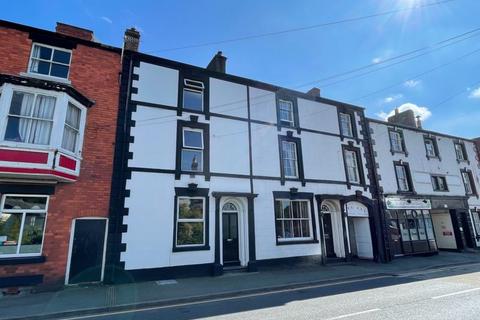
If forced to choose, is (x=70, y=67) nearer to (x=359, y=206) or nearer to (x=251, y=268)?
(x=251, y=268)

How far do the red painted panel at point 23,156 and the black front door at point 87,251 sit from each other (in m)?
2.60

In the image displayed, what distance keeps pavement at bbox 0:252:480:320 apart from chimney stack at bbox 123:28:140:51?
1019cm

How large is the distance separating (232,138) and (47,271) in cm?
887

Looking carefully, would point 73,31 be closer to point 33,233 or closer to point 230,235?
point 33,233

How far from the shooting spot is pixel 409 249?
1769 cm

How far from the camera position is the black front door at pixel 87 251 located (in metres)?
9.73

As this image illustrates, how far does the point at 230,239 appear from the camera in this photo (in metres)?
12.6

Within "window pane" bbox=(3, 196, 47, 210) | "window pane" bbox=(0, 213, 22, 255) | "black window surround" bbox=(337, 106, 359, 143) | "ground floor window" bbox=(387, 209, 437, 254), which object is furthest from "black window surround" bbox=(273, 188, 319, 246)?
"window pane" bbox=(0, 213, 22, 255)

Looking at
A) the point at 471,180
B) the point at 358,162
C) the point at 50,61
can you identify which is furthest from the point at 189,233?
the point at 471,180

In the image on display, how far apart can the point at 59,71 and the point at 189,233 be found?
27.7ft

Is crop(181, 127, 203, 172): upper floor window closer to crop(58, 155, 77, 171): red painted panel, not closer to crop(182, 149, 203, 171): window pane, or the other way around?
crop(182, 149, 203, 171): window pane

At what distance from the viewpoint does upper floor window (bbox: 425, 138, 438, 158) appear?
2153cm

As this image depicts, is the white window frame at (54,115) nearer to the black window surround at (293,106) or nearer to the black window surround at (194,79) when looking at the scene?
the black window surround at (194,79)

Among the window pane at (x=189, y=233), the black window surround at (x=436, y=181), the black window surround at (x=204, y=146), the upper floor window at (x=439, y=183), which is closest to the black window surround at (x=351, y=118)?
the black window surround at (x=436, y=181)
